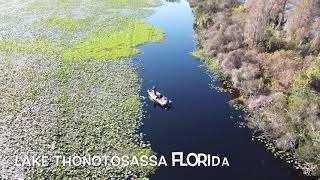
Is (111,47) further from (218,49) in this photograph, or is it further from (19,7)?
(19,7)

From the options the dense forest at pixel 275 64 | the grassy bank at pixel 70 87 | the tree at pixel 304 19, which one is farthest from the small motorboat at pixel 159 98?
the tree at pixel 304 19

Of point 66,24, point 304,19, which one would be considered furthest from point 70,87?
point 304,19

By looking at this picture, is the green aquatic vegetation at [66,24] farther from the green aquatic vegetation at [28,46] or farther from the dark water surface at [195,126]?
the dark water surface at [195,126]

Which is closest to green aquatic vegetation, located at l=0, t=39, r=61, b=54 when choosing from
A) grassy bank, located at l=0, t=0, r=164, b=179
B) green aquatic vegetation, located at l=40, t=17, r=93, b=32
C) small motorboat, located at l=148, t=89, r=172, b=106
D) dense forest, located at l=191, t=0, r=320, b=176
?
grassy bank, located at l=0, t=0, r=164, b=179

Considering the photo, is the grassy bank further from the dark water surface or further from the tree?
the tree

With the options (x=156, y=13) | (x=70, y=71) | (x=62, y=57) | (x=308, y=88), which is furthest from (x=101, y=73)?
(x=156, y=13)

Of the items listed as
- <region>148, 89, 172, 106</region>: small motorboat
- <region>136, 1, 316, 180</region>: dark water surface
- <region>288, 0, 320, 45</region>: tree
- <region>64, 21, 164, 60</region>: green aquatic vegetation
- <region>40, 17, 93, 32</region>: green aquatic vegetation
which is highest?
<region>288, 0, 320, 45</region>: tree
